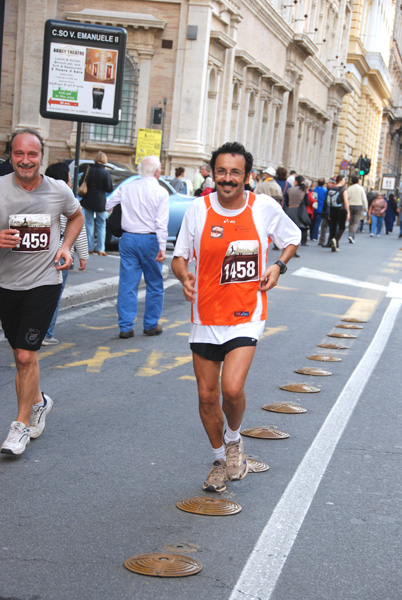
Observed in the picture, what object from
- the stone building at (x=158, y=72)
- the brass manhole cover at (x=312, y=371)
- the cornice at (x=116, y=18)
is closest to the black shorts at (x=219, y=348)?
the brass manhole cover at (x=312, y=371)

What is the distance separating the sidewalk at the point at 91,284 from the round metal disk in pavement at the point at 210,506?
6737 millimetres

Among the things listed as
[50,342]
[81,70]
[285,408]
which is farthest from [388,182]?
[285,408]

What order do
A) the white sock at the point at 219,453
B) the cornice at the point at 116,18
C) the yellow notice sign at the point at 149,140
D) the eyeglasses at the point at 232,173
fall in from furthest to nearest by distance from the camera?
the cornice at the point at 116,18 → the yellow notice sign at the point at 149,140 → the white sock at the point at 219,453 → the eyeglasses at the point at 232,173

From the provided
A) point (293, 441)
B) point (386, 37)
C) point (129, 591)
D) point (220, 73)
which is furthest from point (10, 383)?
point (386, 37)

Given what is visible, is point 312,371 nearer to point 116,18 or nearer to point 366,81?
point 116,18

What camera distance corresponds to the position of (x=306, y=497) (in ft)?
16.2

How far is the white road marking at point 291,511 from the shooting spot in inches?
151

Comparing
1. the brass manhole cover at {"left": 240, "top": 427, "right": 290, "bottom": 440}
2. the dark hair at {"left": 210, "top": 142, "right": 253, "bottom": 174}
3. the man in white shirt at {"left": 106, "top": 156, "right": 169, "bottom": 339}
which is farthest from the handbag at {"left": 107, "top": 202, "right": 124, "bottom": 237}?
the dark hair at {"left": 210, "top": 142, "right": 253, "bottom": 174}

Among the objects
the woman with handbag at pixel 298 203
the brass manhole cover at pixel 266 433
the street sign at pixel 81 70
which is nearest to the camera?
the brass manhole cover at pixel 266 433

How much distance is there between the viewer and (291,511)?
473cm

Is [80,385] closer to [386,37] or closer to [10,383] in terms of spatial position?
[10,383]

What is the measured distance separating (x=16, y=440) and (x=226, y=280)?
5.00ft

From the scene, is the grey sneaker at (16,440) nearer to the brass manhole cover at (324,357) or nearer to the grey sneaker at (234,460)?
the grey sneaker at (234,460)

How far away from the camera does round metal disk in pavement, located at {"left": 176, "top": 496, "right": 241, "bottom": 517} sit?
4664mm
